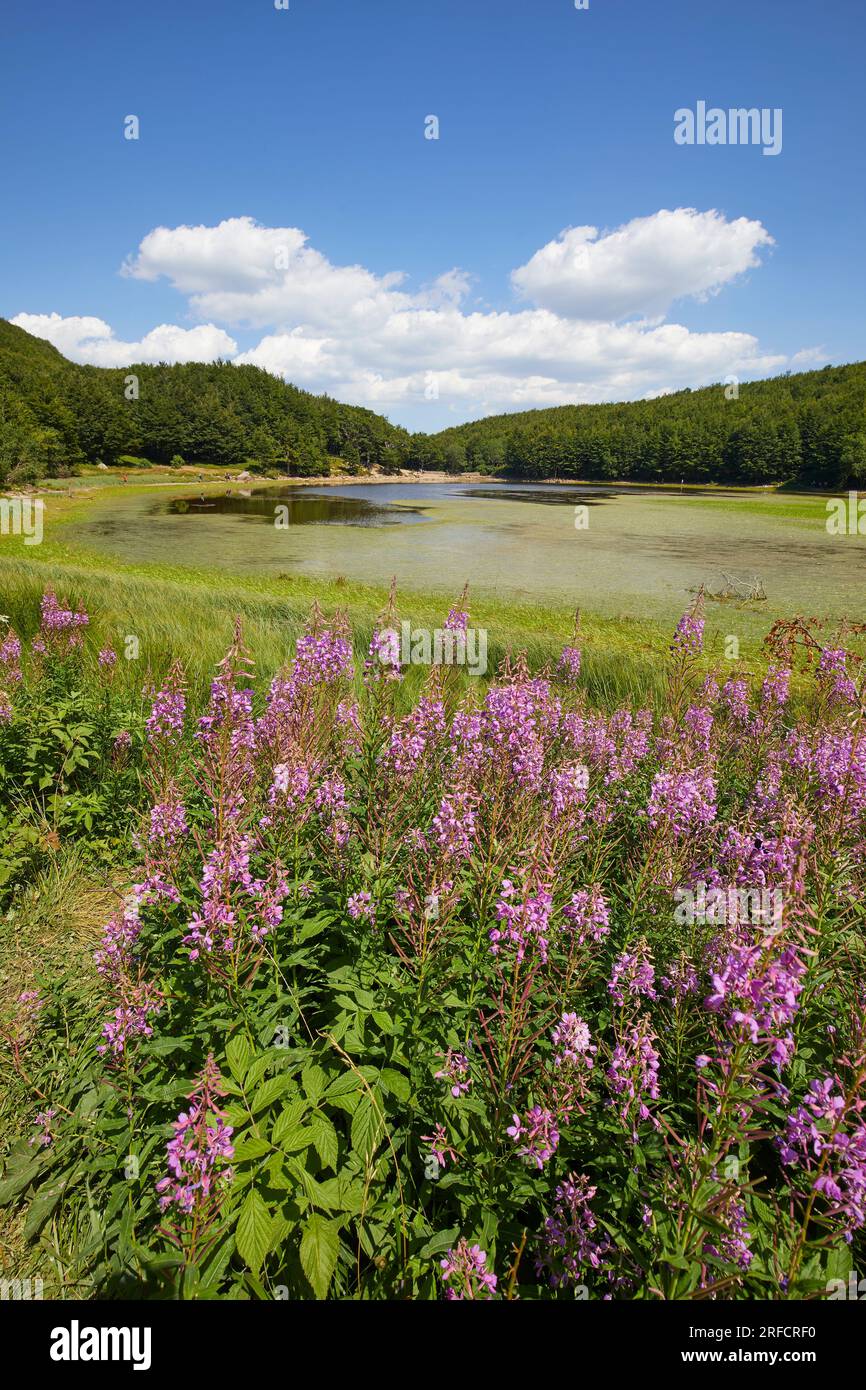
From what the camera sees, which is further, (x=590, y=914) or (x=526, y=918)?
(x=590, y=914)

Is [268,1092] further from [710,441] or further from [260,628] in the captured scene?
[710,441]

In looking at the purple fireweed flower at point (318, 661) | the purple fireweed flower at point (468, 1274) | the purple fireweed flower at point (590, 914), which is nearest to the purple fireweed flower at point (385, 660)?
the purple fireweed flower at point (318, 661)

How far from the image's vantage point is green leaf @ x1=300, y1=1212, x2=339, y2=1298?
1.91 m

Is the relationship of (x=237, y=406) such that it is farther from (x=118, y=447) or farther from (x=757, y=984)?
(x=757, y=984)

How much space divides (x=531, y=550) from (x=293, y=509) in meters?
35.6

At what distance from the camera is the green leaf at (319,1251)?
1905 mm

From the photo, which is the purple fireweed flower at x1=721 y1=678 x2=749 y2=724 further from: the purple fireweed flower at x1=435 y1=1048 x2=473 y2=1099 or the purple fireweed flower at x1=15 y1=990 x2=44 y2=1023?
the purple fireweed flower at x1=15 y1=990 x2=44 y2=1023

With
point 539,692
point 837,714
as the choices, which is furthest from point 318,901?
point 837,714

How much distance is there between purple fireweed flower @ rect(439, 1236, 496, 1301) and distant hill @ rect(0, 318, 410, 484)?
252ft

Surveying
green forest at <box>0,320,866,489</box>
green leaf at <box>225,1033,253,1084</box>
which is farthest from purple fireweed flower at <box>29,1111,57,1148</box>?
green forest at <box>0,320,866,489</box>

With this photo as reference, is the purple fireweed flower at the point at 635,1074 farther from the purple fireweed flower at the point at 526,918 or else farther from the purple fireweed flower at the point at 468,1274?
the purple fireweed flower at the point at 468,1274

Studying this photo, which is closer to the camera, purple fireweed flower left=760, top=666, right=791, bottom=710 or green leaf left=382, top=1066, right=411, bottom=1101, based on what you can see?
green leaf left=382, top=1066, right=411, bottom=1101

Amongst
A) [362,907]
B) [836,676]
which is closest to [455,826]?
[362,907]

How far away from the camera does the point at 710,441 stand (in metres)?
132
